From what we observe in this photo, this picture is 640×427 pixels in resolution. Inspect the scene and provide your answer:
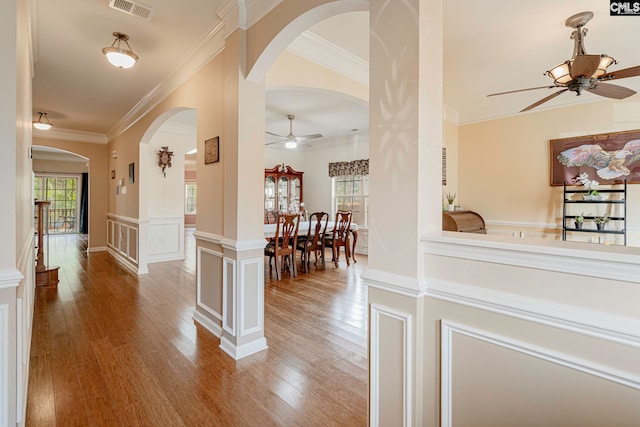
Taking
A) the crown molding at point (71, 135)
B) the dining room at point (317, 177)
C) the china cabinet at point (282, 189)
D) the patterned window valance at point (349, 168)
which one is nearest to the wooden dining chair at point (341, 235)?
the dining room at point (317, 177)

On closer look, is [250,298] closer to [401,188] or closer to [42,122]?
[401,188]

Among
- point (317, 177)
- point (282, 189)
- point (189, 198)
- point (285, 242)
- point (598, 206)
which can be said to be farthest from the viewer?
point (189, 198)

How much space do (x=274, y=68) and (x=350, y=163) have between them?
15.1ft

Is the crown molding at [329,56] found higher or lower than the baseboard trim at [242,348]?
higher

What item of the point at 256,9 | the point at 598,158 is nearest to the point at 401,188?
the point at 256,9

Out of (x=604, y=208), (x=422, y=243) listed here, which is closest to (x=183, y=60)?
(x=422, y=243)

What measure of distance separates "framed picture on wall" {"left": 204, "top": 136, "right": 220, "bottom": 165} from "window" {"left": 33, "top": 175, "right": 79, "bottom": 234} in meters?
10.4

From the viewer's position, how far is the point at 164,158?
5.91m

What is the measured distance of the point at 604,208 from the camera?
4.22m

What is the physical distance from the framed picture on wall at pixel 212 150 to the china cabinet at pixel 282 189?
4.56 m

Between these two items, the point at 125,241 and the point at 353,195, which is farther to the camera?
the point at 353,195

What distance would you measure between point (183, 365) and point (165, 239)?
4395 mm

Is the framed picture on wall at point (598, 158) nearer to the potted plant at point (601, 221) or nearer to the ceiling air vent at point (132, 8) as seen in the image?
the potted plant at point (601, 221)

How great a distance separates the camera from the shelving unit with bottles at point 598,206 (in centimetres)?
401
